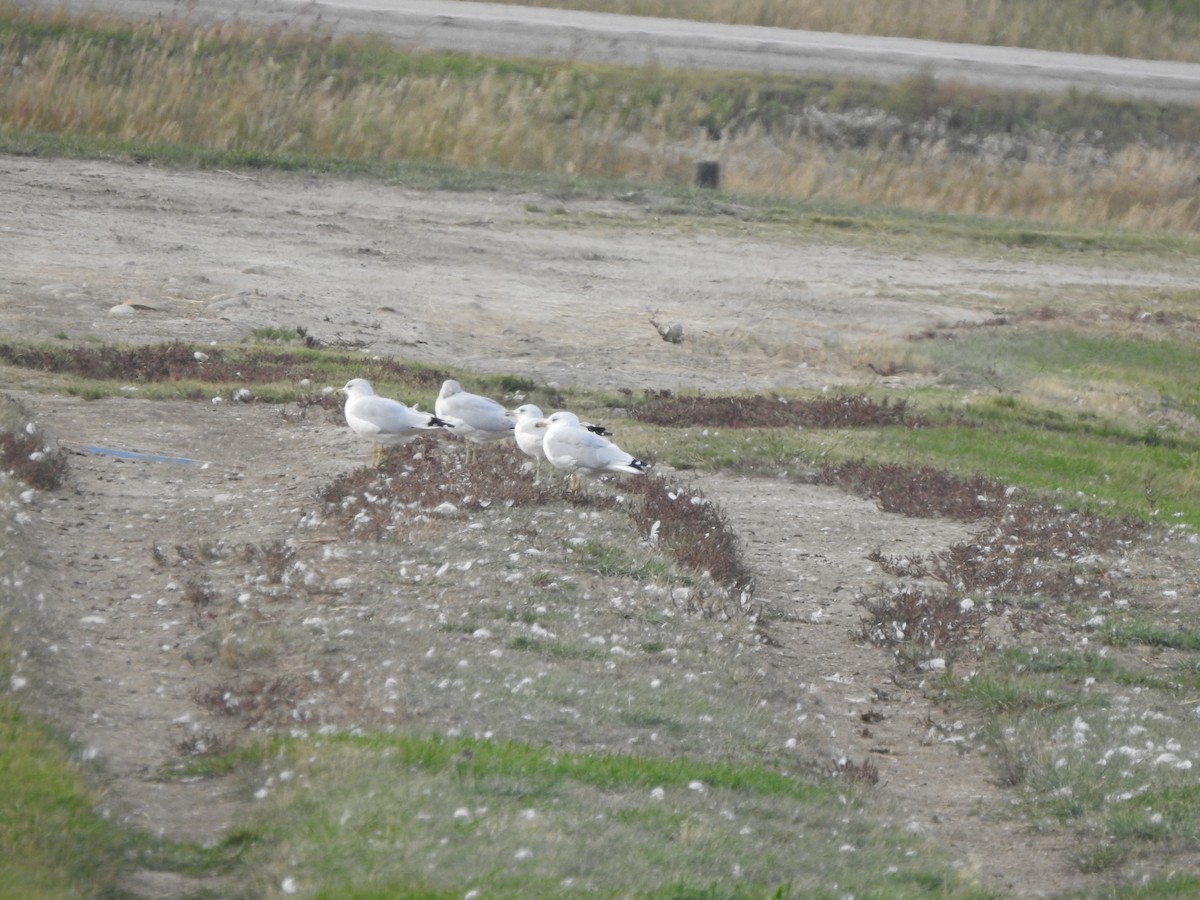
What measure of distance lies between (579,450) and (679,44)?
74.1 ft

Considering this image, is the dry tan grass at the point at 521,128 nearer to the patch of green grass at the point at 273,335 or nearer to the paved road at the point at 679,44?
the paved road at the point at 679,44

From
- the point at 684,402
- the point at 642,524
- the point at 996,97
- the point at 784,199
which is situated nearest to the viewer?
the point at 642,524

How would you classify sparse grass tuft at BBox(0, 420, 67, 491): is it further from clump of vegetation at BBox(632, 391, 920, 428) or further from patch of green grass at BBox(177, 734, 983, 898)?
clump of vegetation at BBox(632, 391, 920, 428)

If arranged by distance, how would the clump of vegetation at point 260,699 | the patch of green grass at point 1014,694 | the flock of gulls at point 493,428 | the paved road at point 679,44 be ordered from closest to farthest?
1. the clump of vegetation at point 260,699
2. the patch of green grass at point 1014,694
3. the flock of gulls at point 493,428
4. the paved road at point 679,44

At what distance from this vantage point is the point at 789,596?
10891 mm

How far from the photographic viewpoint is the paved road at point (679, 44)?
96.8 feet

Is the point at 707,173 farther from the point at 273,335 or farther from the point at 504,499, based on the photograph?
the point at 504,499

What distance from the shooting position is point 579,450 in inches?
410

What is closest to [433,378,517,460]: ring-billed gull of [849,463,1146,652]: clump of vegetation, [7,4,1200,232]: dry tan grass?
[849,463,1146,652]: clump of vegetation

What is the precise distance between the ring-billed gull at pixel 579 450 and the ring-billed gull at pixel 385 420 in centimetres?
82

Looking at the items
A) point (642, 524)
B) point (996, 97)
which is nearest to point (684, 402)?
point (642, 524)

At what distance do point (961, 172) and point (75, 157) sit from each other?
14.5 meters

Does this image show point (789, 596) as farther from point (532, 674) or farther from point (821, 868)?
point (821, 868)

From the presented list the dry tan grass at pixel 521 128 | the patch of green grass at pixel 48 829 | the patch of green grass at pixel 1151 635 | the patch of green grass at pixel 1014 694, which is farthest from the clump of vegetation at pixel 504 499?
the dry tan grass at pixel 521 128
